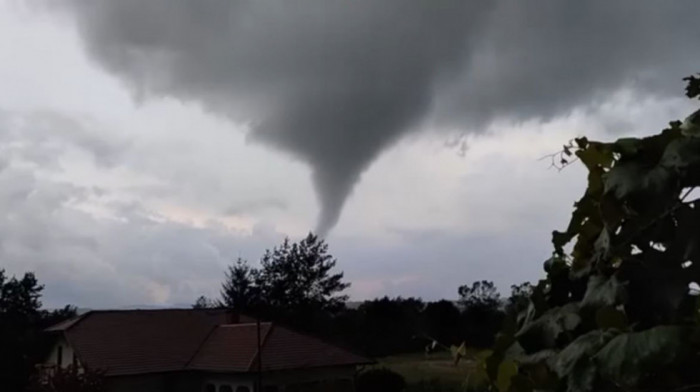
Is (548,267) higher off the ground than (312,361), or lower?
lower

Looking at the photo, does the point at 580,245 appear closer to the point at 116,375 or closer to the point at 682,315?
the point at 682,315

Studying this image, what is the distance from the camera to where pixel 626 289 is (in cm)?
133

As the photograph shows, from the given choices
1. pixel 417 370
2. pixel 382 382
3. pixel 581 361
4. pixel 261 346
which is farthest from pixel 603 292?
pixel 417 370

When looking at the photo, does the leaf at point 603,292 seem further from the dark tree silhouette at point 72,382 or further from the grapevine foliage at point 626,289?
the dark tree silhouette at point 72,382

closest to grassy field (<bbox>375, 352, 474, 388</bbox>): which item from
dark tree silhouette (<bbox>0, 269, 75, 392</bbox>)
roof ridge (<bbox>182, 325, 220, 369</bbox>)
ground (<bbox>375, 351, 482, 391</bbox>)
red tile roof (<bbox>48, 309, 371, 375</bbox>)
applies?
ground (<bbox>375, 351, 482, 391</bbox>)

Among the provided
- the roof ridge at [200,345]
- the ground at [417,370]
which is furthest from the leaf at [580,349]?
the roof ridge at [200,345]

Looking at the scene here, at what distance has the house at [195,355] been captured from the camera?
2678 cm

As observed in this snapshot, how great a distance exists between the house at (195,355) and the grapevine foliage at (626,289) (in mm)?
24750

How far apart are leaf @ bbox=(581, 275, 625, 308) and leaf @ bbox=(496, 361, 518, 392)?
17 centimetres

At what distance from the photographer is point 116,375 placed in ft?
89.4

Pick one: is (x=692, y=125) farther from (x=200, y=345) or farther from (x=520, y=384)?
(x=200, y=345)

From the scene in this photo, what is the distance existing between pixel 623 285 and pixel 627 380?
20 centimetres

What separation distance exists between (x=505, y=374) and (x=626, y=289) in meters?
0.27

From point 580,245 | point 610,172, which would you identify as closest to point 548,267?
point 580,245
